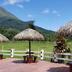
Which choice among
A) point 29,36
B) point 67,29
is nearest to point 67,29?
point 67,29

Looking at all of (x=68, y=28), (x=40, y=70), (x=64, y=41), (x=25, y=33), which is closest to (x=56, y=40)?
(x=64, y=41)

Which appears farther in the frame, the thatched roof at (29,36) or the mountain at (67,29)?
the thatched roof at (29,36)

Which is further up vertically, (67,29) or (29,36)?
(29,36)

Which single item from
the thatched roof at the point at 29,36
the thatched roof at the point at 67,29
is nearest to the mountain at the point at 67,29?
the thatched roof at the point at 67,29

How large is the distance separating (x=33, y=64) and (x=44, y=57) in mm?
2940

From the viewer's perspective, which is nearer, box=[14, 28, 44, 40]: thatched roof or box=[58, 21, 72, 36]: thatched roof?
box=[58, 21, 72, 36]: thatched roof

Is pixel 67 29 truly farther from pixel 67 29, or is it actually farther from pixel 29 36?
pixel 29 36

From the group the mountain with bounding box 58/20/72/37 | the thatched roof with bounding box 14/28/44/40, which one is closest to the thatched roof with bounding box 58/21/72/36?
the mountain with bounding box 58/20/72/37

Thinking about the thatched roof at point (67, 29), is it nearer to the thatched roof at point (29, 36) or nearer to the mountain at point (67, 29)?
the mountain at point (67, 29)

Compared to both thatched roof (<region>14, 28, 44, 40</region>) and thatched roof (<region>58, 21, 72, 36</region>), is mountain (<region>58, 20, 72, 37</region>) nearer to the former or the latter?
thatched roof (<region>58, 21, 72, 36</region>)

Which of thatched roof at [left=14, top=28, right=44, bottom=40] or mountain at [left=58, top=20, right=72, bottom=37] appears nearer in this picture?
mountain at [left=58, top=20, right=72, bottom=37]

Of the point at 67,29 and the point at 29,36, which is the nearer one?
the point at 67,29

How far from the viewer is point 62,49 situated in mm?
21625

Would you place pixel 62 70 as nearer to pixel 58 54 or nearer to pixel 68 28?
pixel 68 28
